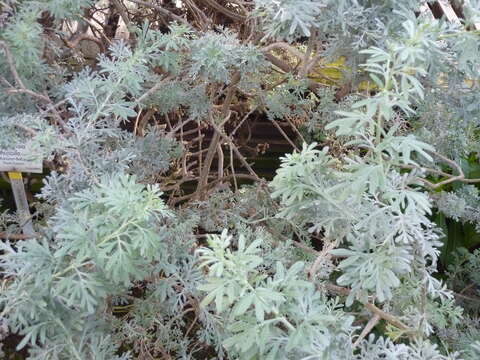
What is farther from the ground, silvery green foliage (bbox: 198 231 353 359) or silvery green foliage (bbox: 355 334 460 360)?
silvery green foliage (bbox: 198 231 353 359)

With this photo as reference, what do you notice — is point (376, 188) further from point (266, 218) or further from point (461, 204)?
point (461, 204)

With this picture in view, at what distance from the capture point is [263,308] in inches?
27.9

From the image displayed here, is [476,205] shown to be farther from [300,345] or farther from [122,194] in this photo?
[122,194]

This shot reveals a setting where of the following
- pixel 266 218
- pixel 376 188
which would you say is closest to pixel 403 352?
pixel 376 188

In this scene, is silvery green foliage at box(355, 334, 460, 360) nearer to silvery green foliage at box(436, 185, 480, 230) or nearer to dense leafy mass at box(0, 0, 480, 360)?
dense leafy mass at box(0, 0, 480, 360)

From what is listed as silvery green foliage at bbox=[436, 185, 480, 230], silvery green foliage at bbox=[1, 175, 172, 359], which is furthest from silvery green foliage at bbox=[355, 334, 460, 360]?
silvery green foliage at bbox=[436, 185, 480, 230]

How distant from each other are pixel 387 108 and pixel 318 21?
34 centimetres

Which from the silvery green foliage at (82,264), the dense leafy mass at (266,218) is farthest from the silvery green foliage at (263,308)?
the silvery green foliage at (82,264)

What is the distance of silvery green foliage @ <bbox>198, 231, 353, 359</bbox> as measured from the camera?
716 millimetres

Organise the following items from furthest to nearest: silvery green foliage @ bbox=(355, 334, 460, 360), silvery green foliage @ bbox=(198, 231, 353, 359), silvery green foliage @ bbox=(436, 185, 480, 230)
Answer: silvery green foliage @ bbox=(436, 185, 480, 230), silvery green foliage @ bbox=(355, 334, 460, 360), silvery green foliage @ bbox=(198, 231, 353, 359)

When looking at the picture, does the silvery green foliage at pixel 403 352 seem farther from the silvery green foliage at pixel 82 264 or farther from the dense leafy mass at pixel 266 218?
the silvery green foliage at pixel 82 264

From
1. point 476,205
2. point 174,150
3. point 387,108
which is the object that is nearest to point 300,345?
point 387,108

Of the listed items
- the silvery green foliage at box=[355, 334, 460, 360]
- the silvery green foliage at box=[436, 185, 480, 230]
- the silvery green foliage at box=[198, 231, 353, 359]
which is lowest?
the silvery green foliage at box=[436, 185, 480, 230]

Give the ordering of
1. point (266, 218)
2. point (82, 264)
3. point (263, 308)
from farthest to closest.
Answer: point (266, 218) → point (82, 264) → point (263, 308)
